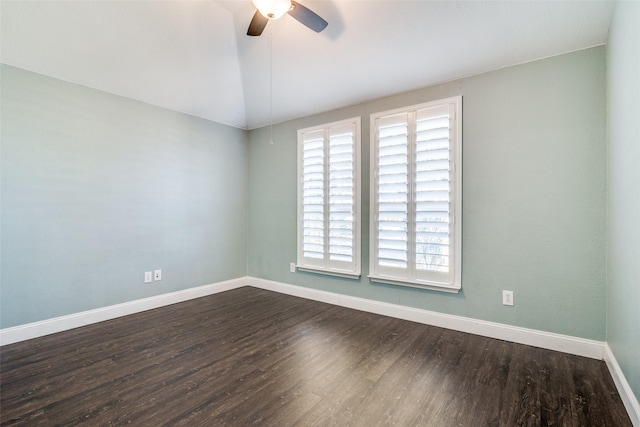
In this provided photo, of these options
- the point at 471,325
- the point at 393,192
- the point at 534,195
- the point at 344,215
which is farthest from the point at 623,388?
the point at 344,215

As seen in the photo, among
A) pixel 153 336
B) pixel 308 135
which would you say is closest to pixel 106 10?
pixel 308 135

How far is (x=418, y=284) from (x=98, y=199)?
10.9 ft

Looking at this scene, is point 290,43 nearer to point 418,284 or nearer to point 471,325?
point 418,284

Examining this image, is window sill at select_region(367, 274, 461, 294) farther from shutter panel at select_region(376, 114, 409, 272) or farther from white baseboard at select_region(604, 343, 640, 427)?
white baseboard at select_region(604, 343, 640, 427)

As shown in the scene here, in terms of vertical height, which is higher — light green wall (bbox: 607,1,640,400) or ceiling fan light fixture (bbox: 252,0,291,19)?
ceiling fan light fixture (bbox: 252,0,291,19)

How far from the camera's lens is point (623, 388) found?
5.50ft

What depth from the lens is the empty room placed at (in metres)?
1.74

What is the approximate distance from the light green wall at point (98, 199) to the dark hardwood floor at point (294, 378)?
504mm

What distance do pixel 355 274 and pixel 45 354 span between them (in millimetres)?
2783

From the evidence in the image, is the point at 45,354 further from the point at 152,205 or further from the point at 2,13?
the point at 2,13

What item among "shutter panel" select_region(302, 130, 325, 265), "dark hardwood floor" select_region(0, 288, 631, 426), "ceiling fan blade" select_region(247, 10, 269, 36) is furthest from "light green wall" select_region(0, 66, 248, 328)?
"ceiling fan blade" select_region(247, 10, 269, 36)

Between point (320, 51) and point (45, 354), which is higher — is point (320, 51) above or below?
above

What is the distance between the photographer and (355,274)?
3.34 m

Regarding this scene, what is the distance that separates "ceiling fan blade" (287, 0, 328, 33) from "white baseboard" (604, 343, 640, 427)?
9.33 ft
